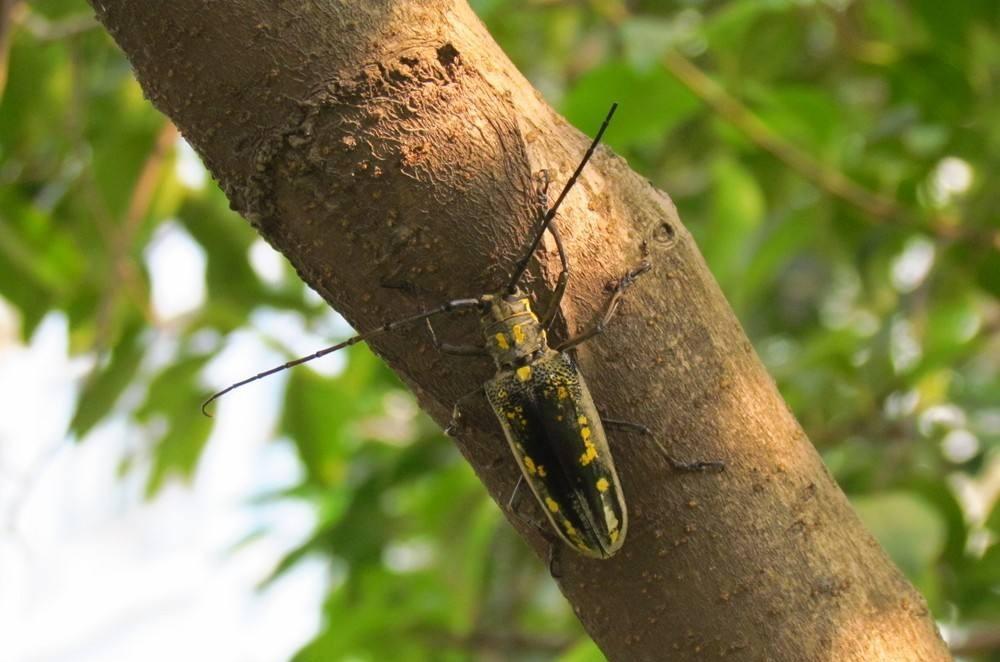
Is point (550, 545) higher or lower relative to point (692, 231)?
higher

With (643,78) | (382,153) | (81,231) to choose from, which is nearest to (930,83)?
(643,78)

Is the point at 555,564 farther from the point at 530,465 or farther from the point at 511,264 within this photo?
the point at 511,264


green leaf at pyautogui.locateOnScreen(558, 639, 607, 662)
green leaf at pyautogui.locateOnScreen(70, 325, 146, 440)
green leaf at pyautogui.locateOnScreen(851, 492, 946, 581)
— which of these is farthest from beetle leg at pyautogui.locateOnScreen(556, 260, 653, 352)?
green leaf at pyautogui.locateOnScreen(70, 325, 146, 440)

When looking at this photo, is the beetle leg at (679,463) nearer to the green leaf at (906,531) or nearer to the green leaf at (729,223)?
the green leaf at (906,531)

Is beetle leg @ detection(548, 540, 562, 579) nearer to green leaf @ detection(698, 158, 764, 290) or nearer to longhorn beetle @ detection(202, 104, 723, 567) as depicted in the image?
longhorn beetle @ detection(202, 104, 723, 567)

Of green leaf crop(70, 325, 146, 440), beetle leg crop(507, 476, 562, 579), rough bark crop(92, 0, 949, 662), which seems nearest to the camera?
rough bark crop(92, 0, 949, 662)

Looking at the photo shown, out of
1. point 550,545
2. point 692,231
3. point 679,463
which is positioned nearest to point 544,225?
point 679,463

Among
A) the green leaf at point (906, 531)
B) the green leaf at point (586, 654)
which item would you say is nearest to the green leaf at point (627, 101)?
the green leaf at point (906, 531)

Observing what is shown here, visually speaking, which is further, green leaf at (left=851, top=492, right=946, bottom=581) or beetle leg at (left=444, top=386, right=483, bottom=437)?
green leaf at (left=851, top=492, right=946, bottom=581)
